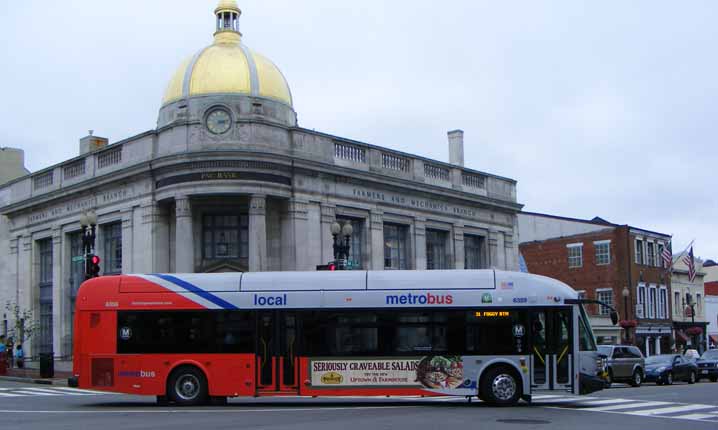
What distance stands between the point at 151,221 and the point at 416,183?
13038mm

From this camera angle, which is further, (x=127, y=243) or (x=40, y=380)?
(x=127, y=243)

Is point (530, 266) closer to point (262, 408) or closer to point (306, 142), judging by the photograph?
point (306, 142)

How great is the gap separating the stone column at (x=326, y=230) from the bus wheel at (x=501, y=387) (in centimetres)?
1937

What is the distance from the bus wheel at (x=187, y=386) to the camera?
859 inches

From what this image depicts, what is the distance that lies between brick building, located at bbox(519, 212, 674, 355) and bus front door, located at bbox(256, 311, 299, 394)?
41.7 metres

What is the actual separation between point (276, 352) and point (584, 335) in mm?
7232

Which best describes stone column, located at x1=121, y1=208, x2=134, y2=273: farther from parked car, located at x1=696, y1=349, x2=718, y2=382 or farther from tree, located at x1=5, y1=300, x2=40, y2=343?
parked car, located at x1=696, y1=349, x2=718, y2=382

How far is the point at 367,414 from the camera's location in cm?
1916

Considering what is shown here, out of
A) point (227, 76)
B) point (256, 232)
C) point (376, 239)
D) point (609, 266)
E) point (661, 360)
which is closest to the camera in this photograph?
point (256, 232)

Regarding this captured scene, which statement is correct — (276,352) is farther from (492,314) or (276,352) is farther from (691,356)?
(691,356)

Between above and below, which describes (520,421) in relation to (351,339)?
below

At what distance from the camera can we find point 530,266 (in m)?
67.7

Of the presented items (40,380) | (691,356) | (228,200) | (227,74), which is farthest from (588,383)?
(227,74)

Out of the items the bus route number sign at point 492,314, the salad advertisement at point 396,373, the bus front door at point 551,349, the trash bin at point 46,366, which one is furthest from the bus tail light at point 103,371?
the trash bin at point 46,366
